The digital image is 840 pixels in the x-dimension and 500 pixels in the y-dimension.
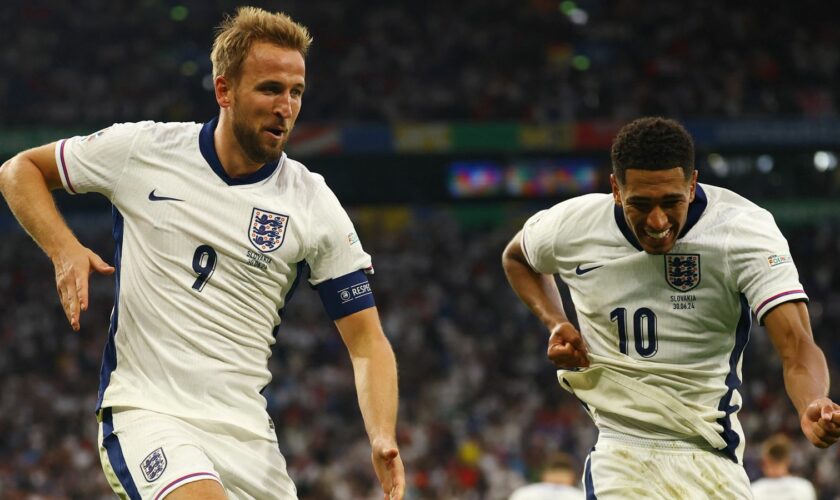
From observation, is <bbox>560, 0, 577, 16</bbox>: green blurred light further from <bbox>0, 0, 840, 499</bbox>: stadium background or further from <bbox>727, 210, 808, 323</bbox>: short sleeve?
<bbox>727, 210, 808, 323</bbox>: short sleeve

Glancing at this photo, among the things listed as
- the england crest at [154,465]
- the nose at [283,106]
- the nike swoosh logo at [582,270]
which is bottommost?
the england crest at [154,465]

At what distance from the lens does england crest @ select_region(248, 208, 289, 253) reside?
14.1 feet

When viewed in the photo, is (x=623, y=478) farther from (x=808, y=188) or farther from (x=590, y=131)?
(x=808, y=188)

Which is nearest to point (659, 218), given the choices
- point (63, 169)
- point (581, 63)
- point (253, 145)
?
point (253, 145)

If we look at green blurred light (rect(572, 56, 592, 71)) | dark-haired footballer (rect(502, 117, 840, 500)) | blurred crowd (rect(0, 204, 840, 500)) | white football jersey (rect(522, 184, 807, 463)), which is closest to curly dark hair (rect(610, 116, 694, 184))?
dark-haired footballer (rect(502, 117, 840, 500))

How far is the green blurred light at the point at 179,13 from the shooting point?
85.4 ft

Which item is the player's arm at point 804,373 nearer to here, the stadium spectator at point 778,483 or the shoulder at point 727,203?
the shoulder at point 727,203

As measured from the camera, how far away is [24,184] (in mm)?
4375

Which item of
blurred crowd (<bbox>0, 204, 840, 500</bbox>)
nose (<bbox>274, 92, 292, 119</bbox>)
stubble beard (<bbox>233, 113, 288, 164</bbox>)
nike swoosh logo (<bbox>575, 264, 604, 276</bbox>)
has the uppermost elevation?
nose (<bbox>274, 92, 292, 119</bbox>)

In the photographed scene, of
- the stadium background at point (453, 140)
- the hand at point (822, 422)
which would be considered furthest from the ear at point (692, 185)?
the stadium background at point (453, 140)

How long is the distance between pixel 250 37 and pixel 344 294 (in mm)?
1010

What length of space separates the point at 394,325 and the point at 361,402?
1838 centimetres

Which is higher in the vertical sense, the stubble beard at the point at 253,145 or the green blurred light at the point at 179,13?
the stubble beard at the point at 253,145

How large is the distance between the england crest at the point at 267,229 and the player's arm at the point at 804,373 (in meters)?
1.81
